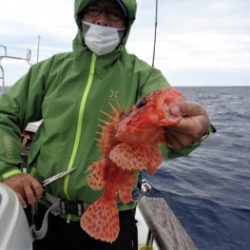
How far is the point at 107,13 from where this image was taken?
270 centimetres

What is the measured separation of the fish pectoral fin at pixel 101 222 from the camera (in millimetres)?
2373

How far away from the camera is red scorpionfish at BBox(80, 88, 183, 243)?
70.4 inches

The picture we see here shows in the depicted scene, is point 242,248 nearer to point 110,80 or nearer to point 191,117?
point 110,80

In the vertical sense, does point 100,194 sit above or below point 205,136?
below

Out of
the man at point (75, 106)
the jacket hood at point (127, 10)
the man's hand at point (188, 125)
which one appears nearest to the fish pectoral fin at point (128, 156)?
the man's hand at point (188, 125)

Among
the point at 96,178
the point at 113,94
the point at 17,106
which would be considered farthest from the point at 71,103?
the point at 96,178

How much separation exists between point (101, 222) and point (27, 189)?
534 millimetres

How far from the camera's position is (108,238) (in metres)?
2.37

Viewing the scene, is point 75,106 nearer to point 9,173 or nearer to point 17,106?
point 17,106

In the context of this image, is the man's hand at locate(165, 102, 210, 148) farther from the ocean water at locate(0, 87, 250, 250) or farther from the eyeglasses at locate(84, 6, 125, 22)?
the ocean water at locate(0, 87, 250, 250)

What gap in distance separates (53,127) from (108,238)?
850 mm

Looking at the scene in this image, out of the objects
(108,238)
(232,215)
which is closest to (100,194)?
(108,238)

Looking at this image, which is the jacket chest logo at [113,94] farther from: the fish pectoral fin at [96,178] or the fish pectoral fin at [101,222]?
the fish pectoral fin at [101,222]

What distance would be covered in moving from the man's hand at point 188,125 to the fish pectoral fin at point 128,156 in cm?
17
